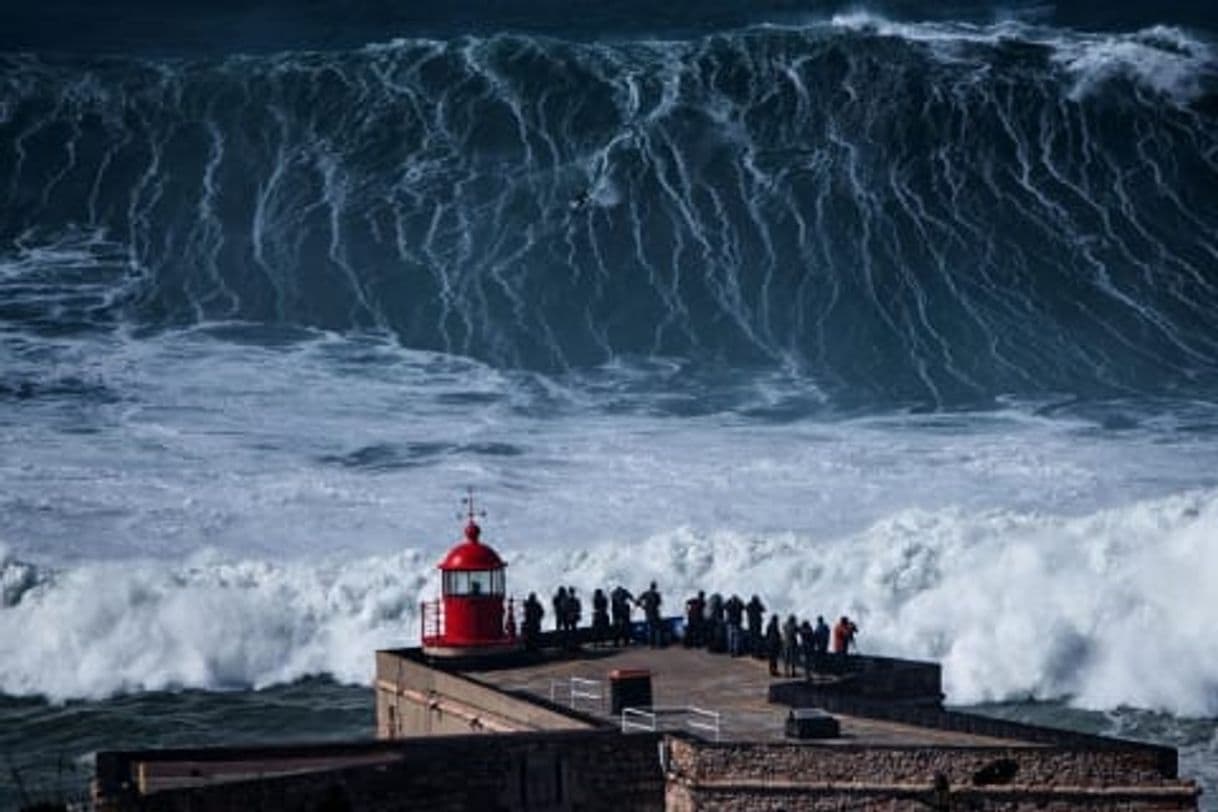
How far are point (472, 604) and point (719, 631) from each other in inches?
117

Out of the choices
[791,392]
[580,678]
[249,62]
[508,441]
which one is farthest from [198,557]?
[249,62]

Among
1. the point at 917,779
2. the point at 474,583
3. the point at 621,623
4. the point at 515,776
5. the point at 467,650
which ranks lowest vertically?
the point at 917,779

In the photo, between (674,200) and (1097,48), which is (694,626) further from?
(1097,48)

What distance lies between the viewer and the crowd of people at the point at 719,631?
Result: 109 feet

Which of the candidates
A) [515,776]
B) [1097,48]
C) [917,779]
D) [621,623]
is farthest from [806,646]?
[1097,48]

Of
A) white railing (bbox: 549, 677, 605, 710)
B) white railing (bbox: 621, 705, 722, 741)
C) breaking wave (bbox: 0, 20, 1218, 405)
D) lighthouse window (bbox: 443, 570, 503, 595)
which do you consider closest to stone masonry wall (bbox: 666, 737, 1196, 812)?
white railing (bbox: 621, 705, 722, 741)

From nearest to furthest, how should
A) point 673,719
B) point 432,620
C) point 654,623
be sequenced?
1. point 673,719
2. point 654,623
3. point 432,620

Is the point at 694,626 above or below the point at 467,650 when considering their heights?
above

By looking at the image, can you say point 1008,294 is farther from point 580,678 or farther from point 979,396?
point 580,678

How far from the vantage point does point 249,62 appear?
251 feet

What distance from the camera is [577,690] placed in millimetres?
32344

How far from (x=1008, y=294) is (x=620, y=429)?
37.8 feet

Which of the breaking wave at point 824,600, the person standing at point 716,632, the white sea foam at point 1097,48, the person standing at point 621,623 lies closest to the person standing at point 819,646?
the person standing at point 716,632

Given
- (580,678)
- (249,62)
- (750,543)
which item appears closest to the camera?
(580,678)
